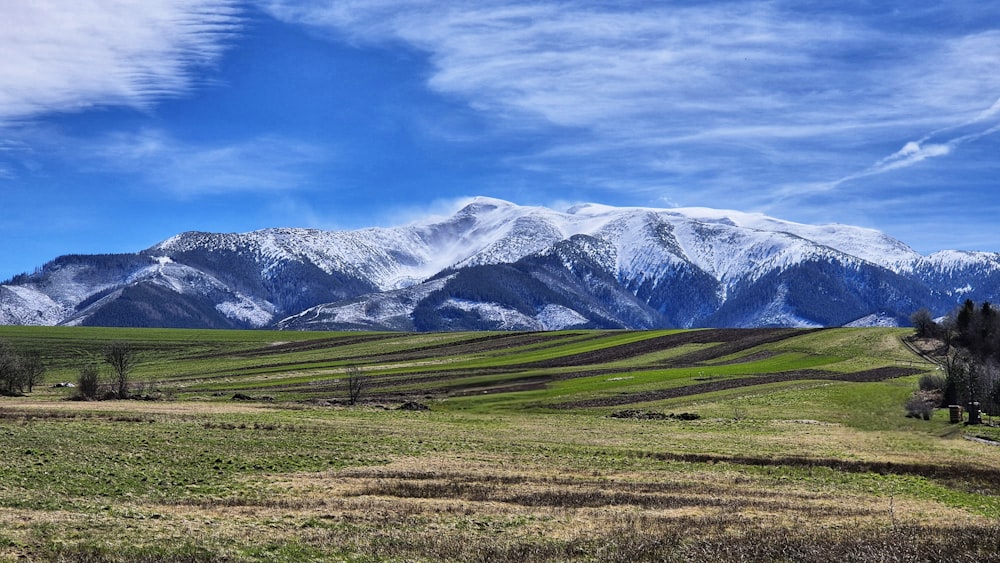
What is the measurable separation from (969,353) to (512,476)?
97.7 metres

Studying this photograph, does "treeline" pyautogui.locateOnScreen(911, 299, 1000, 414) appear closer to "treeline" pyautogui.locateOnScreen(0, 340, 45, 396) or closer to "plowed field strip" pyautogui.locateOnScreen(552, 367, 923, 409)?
"plowed field strip" pyautogui.locateOnScreen(552, 367, 923, 409)

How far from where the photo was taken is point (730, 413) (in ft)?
270

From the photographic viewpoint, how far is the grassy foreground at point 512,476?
86.0ft

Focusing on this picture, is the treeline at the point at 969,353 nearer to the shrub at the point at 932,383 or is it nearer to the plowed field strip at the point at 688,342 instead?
the shrub at the point at 932,383

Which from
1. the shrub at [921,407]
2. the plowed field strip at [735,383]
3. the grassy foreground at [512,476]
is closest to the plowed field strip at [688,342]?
the plowed field strip at [735,383]

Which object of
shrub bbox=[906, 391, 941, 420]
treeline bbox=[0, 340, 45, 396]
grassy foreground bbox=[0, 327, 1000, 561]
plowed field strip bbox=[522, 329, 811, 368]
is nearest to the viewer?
grassy foreground bbox=[0, 327, 1000, 561]

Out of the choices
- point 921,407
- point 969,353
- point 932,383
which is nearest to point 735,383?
point 932,383

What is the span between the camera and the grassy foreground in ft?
86.0

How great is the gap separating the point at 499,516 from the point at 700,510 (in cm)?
804

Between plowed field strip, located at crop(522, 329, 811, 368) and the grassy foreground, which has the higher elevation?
plowed field strip, located at crop(522, 329, 811, 368)

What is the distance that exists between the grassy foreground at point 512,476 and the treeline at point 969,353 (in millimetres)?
5020

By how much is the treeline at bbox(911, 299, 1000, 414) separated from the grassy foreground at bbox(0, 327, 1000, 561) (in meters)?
5.02

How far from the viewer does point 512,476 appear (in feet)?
141

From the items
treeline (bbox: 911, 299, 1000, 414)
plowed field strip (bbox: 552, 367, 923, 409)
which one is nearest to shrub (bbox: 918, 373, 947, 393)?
treeline (bbox: 911, 299, 1000, 414)
